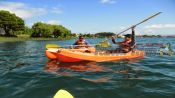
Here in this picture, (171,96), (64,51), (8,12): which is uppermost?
(8,12)

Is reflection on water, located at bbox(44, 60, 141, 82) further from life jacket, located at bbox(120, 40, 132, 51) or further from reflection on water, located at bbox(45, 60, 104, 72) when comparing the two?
life jacket, located at bbox(120, 40, 132, 51)

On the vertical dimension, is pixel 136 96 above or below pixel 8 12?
below

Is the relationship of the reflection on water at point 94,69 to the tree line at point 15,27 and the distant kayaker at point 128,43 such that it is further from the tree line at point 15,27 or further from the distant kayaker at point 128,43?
the tree line at point 15,27

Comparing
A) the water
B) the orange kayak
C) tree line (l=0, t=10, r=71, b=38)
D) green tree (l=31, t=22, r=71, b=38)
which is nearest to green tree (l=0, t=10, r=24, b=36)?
tree line (l=0, t=10, r=71, b=38)

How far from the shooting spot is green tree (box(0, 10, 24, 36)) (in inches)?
3661

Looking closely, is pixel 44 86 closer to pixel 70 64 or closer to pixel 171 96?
pixel 171 96

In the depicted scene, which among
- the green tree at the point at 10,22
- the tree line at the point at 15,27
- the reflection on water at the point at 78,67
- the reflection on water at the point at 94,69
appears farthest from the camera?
the tree line at the point at 15,27

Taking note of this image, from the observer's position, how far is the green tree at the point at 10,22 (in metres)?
93.0

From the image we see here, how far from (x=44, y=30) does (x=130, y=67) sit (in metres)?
97.3

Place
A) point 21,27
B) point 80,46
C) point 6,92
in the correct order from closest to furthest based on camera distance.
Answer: point 6,92, point 80,46, point 21,27

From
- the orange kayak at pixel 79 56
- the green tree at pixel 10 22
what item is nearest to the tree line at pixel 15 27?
the green tree at pixel 10 22

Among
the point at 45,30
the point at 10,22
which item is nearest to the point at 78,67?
the point at 10,22

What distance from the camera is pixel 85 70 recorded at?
16.1 metres

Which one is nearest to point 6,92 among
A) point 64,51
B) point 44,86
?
point 44,86
